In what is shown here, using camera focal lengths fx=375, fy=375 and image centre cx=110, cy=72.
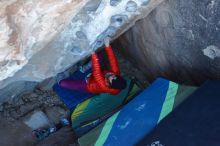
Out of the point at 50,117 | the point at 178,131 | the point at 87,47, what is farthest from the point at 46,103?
the point at 178,131

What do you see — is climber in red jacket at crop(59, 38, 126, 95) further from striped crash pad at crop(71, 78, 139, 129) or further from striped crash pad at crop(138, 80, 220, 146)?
striped crash pad at crop(138, 80, 220, 146)

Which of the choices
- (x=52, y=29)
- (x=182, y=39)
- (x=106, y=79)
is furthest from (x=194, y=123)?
(x=106, y=79)

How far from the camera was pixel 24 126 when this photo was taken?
208 centimetres

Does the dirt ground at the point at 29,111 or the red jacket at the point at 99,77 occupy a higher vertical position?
the red jacket at the point at 99,77

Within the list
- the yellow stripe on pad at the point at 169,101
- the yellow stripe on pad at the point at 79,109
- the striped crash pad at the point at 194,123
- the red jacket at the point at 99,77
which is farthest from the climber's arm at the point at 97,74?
the striped crash pad at the point at 194,123

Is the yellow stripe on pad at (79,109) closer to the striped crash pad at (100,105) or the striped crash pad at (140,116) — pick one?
the striped crash pad at (100,105)

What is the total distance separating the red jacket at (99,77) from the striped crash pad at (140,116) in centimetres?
41

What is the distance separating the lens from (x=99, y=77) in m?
1.95

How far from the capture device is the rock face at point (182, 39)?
1.32 meters

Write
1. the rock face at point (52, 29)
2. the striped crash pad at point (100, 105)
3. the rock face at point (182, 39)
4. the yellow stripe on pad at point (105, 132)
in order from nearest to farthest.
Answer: the rock face at point (52, 29) < the rock face at point (182, 39) < the yellow stripe on pad at point (105, 132) < the striped crash pad at point (100, 105)

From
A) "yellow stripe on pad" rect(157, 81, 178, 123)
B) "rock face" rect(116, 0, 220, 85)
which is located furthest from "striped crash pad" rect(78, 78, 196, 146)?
"rock face" rect(116, 0, 220, 85)

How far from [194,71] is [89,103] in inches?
26.0

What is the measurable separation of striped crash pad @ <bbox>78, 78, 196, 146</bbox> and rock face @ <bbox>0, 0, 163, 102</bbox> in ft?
1.00

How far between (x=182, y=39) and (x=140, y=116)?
35 cm
